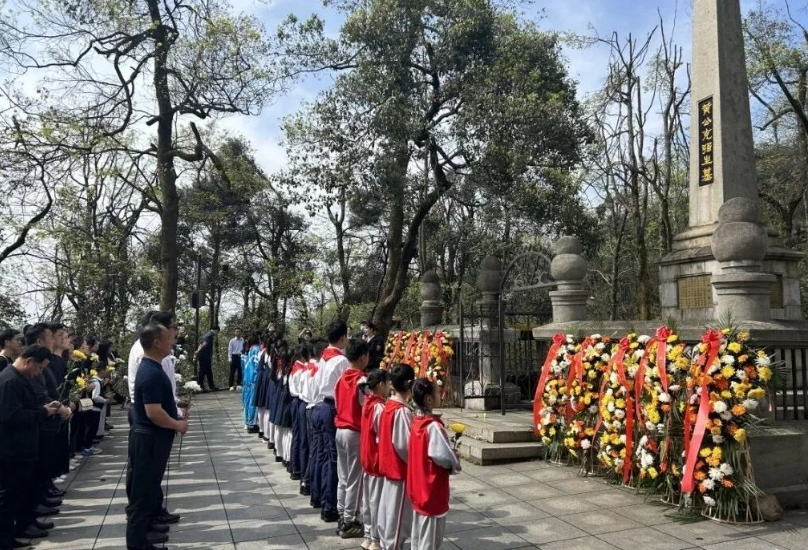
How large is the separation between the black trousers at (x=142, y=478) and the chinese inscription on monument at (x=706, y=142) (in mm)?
9050

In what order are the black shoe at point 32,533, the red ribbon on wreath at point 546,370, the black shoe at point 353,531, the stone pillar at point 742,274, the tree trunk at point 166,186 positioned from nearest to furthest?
the black shoe at point 353,531, the black shoe at point 32,533, the stone pillar at point 742,274, the red ribbon on wreath at point 546,370, the tree trunk at point 166,186

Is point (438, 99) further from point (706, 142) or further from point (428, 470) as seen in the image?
point (428, 470)

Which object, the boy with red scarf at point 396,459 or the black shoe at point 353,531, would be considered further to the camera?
the black shoe at point 353,531

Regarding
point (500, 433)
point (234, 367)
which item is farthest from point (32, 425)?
point (234, 367)

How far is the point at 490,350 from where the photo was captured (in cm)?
1056

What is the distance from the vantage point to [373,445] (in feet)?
15.9

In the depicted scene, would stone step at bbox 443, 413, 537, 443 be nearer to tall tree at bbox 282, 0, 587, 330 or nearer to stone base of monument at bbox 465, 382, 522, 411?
stone base of monument at bbox 465, 382, 522, 411

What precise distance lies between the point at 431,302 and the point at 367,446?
967cm

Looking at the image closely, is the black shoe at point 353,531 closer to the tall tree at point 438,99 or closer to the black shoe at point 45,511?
the black shoe at point 45,511

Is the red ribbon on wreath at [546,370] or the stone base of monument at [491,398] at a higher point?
the red ribbon on wreath at [546,370]

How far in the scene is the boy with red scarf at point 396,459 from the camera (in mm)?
4383

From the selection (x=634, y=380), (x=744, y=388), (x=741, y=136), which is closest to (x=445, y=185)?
(x=741, y=136)

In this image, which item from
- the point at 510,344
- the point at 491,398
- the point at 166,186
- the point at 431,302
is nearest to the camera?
the point at 491,398

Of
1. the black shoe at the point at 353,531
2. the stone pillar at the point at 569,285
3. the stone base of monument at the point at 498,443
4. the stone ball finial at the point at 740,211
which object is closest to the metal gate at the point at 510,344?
the stone pillar at the point at 569,285
